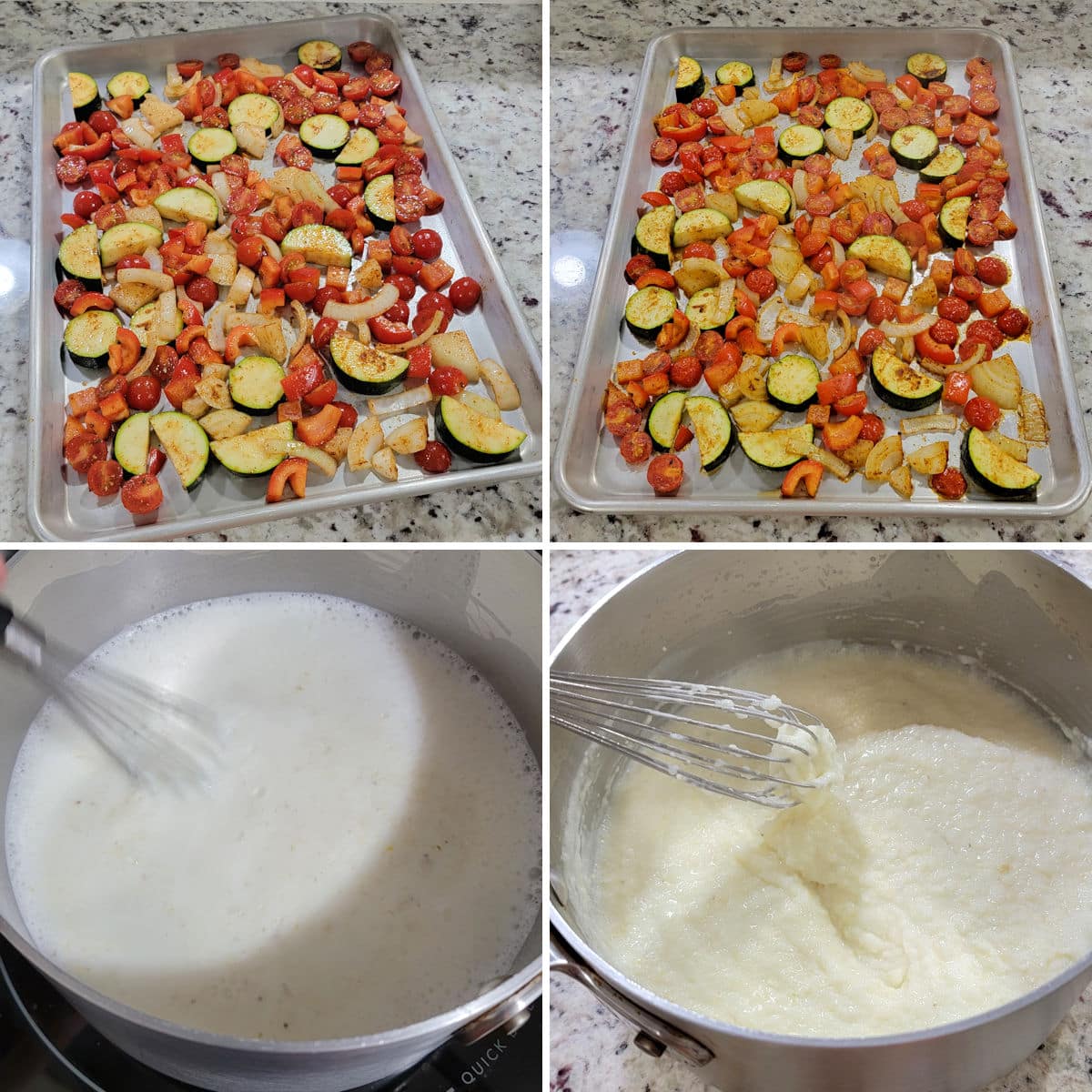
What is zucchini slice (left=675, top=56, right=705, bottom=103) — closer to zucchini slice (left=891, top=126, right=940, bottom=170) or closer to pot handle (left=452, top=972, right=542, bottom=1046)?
zucchini slice (left=891, top=126, right=940, bottom=170)

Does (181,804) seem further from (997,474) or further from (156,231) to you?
(997,474)

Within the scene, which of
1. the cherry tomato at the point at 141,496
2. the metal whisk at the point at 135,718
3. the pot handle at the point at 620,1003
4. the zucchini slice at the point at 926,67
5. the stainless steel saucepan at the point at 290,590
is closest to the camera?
the pot handle at the point at 620,1003

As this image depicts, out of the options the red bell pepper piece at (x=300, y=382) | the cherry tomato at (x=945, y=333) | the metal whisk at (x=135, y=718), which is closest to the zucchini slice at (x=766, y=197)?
the cherry tomato at (x=945, y=333)

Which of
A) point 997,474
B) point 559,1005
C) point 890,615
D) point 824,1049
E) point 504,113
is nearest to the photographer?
point 824,1049

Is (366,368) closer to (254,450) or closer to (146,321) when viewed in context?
(254,450)

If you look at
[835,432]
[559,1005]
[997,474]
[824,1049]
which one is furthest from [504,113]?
[824,1049]

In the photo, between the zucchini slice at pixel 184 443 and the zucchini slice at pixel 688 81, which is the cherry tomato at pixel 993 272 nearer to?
the zucchini slice at pixel 688 81

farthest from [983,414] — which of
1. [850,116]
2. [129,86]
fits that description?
[129,86]
